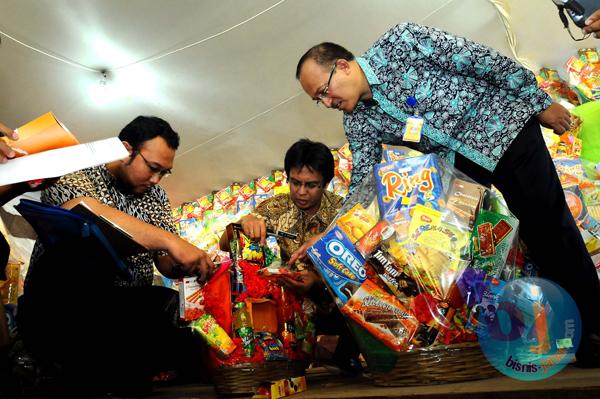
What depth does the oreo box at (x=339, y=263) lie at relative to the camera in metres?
1.24

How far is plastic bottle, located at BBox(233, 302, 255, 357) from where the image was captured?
4.82 feet

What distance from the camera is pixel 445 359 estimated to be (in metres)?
1.10

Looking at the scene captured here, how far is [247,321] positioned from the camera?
1.49 meters

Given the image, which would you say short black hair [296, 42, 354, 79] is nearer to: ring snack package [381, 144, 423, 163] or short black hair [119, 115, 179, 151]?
ring snack package [381, 144, 423, 163]

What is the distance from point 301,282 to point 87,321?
0.66m

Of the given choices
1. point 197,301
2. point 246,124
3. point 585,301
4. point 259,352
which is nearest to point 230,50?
point 246,124

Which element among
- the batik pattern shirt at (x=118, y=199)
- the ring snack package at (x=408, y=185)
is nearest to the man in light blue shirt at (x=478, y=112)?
the ring snack package at (x=408, y=185)

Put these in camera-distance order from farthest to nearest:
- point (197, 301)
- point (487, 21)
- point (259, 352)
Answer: point (487, 21) → point (197, 301) → point (259, 352)

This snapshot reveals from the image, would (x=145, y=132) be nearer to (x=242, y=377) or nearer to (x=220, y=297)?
(x=220, y=297)

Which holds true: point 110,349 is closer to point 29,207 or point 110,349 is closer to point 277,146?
point 29,207

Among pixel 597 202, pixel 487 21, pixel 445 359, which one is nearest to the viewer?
pixel 445 359

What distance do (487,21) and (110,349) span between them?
2292 millimetres

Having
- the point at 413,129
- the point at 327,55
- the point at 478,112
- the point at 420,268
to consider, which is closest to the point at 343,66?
the point at 327,55

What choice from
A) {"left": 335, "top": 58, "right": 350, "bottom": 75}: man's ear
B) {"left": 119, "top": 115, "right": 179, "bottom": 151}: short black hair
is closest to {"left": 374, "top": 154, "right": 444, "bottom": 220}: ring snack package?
{"left": 335, "top": 58, "right": 350, "bottom": 75}: man's ear
